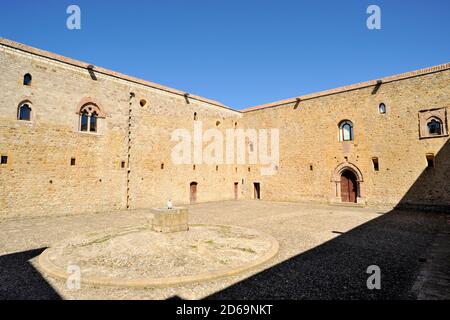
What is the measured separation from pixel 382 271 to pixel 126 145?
1531cm

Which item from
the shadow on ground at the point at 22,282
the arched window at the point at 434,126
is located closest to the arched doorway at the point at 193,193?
the shadow on ground at the point at 22,282

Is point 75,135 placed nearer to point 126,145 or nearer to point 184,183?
point 126,145

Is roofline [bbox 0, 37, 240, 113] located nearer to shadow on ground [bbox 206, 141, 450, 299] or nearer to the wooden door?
the wooden door

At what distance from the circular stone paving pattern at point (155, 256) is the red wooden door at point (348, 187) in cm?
1257

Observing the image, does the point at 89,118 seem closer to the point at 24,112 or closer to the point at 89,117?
the point at 89,117

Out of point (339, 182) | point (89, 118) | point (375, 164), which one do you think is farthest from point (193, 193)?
point (375, 164)

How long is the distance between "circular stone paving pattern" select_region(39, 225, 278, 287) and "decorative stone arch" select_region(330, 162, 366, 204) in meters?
12.2

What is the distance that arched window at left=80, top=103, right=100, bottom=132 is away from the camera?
14773 millimetres

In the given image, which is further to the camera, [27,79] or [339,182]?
[339,182]

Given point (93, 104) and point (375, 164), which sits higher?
point (93, 104)

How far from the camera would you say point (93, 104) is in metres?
15.2

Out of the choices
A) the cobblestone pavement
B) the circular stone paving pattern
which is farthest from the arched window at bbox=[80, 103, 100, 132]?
the circular stone paving pattern

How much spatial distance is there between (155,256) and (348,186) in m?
16.3
